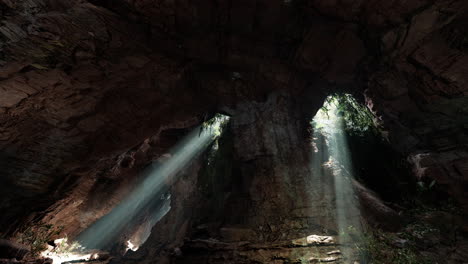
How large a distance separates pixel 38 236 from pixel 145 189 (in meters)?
7.69

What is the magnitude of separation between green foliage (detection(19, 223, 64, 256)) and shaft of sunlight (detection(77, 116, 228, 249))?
515 cm

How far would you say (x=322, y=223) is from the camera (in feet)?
20.3

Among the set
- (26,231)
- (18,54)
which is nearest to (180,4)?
(18,54)

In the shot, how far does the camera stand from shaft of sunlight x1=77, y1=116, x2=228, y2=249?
15109mm

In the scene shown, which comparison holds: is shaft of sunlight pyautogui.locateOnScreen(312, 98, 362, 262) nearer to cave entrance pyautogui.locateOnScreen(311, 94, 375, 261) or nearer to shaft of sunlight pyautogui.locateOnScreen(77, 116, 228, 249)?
cave entrance pyautogui.locateOnScreen(311, 94, 375, 261)

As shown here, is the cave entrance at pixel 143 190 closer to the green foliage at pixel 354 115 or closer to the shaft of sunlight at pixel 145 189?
the shaft of sunlight at pixel 145 189

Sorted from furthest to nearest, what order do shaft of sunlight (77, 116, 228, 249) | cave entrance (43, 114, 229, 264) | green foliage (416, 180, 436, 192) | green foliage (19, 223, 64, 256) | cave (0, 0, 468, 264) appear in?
shaft of sunlight (77, 116, 228, 249) → cave entrance (43, 114, 229, 264) → green foliage (19, 223, 64, 256) → green foliage (416, 180, 436, 192) → cave (0, 0, 468, 264)

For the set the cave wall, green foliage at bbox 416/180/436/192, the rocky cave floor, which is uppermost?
the cave wall

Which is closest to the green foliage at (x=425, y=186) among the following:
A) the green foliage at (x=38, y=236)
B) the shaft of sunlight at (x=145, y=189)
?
the shaft of sunlight at (x=145, y=189)

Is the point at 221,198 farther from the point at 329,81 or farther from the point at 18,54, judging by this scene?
the point at 18,54

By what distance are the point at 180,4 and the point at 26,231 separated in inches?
Answer: 432

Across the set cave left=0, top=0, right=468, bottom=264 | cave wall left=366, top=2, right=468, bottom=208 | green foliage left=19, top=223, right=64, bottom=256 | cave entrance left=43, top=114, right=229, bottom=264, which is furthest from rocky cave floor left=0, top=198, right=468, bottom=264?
cave entrance left=43, top=114, right=229, bottom=264

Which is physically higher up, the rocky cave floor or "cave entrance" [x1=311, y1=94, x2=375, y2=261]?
"cave entrance" [x1=311, y1=94, x2=375, y2=261]

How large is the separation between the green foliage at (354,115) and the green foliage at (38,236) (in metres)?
13.4
